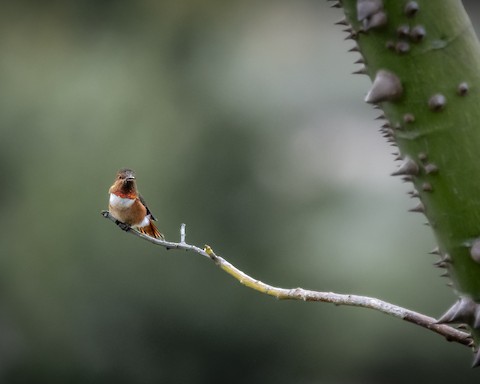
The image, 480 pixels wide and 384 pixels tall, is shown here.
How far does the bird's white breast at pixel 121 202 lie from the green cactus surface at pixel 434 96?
608 mm

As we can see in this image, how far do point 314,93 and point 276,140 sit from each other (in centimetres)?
33

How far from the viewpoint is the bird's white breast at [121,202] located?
1.11 meters

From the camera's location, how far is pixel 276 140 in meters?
4.14

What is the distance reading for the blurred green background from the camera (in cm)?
395

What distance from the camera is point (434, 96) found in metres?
0.53

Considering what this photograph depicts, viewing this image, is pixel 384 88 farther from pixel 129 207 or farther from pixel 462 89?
pixel 129 207

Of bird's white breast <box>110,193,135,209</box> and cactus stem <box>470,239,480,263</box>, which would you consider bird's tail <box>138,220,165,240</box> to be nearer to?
bird's white breast <box>110,193,135,209</box>

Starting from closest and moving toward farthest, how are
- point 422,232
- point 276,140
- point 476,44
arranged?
1. point 476,44
2. point 422,232
3. point 276,140

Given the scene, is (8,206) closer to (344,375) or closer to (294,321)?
(294,321)

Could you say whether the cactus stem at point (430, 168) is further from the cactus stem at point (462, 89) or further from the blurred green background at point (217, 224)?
the blurred green background at point (217, 224)

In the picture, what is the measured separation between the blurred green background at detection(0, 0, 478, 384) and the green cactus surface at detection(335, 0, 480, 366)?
3.27 metres

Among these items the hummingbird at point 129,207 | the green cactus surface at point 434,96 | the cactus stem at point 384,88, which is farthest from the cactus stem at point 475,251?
the hummingbird at point 129,207

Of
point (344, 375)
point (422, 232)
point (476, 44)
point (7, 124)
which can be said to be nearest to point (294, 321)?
point (344, 375)

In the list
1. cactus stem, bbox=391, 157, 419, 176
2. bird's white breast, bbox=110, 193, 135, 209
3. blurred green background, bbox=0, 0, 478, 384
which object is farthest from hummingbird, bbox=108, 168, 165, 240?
blurred green background, bbox=0, 0, 478, 384
